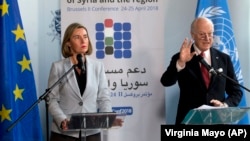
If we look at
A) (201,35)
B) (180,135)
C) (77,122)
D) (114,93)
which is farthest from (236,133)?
(114,93)

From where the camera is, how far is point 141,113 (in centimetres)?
454

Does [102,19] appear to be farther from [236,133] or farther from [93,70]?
[236,133]

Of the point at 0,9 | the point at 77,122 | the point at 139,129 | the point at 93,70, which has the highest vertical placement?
the point at 0,9

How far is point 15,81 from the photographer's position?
165 inches

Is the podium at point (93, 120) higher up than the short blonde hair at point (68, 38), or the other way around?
the short blonde hair at point (68, 38)

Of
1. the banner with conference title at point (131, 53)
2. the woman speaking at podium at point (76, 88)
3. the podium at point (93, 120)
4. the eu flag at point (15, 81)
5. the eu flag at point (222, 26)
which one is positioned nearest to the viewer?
the podium at point (93, 120)

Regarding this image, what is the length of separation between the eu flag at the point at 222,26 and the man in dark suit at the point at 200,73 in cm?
22

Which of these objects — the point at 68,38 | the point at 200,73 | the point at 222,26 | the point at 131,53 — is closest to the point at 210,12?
the point at 222,26

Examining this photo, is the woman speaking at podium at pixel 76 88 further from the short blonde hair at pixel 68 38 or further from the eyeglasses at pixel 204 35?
the eyeglasses at pixel 204 35

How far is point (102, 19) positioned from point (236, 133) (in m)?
2.26

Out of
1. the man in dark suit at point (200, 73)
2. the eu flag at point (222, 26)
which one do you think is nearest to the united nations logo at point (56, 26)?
the man in dark suit at point (200, 73)

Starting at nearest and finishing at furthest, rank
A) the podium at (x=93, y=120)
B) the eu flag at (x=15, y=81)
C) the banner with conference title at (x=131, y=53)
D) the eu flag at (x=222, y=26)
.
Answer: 1. the podium at (x=93, y=120)
2. the eu flag at (x=15, y=81)
3. the eu flag at (x=222, y=26)
4. the banner with conference title at (x=131, y=53)

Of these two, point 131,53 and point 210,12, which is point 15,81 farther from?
point 210,12

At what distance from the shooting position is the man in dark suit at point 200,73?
411cm
